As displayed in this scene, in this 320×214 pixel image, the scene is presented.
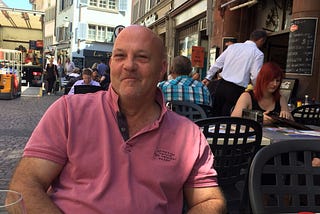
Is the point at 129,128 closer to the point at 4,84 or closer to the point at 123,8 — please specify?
the point at 4,84

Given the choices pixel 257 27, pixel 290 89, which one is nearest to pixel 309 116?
pixel 290 89

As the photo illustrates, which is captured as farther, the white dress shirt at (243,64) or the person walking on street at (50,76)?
the person walking on street at (50,76)

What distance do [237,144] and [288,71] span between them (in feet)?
16.9

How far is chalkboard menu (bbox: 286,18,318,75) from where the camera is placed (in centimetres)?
709

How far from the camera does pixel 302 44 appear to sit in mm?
7195

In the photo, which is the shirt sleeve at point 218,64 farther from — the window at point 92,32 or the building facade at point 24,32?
the window at point 92,32

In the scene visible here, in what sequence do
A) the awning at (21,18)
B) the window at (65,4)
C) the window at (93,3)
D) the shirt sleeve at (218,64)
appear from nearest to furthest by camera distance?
the shirt sleeve at (218,64) → the awning at (21,18) → the window at (93,3) → the window at (65,4)

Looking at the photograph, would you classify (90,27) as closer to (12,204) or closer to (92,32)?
(92,32)

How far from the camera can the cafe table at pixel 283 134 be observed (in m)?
2.99

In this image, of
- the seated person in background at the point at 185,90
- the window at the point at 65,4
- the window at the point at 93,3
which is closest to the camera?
the seated person in background at the point at 185,90

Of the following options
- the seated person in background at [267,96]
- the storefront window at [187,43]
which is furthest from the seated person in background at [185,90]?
the storefront window at [187,43]

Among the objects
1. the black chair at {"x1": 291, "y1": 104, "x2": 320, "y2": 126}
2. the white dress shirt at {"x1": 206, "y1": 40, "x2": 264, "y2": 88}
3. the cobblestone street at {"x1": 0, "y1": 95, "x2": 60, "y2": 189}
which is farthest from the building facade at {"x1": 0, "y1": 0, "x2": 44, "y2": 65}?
the black chair at {"x1": 291, "y1": 104, "x2": 320, "y2": 126}

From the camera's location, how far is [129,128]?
1903mm

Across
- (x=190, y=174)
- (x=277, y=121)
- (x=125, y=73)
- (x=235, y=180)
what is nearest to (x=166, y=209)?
(x=190, y=174)
